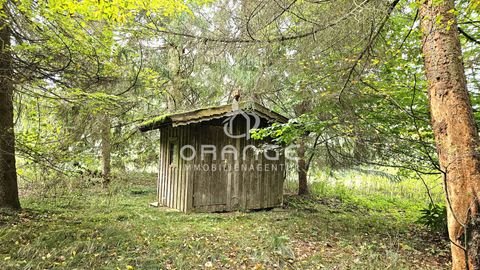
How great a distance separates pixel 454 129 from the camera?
3318mm

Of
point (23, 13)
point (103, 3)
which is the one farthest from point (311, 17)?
point (23, 13)

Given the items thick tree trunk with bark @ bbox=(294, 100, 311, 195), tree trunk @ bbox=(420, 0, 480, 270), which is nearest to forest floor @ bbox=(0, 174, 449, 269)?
tree trunk @ bbox=(420, 0, 480, 270)

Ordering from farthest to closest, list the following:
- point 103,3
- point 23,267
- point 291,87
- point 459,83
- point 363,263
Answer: point 291,87 < point 363,263 < point 103,3 < point 23,267 < point 459,83

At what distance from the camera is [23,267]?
3.73 meters

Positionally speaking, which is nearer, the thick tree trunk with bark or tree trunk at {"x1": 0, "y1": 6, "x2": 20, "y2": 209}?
tree trunk at {"x1": 0, "y1": 6, "x2": 20, "y2": 209}

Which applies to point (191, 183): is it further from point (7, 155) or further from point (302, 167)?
point (302, 167)

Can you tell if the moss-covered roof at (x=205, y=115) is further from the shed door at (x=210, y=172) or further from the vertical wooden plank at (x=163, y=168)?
the vertical wooden plank at (x=163, y=168)

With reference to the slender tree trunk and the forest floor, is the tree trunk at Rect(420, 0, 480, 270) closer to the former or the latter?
the forest floor

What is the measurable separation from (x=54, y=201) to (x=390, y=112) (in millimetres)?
8471

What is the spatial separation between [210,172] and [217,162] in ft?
1.18

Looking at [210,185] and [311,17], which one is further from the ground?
[311,17]

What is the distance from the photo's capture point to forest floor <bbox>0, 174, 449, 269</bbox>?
4266 millimetres

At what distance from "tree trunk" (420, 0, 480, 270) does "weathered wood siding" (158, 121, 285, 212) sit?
5808 mm

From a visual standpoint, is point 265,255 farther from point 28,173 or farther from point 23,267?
point 28,173
